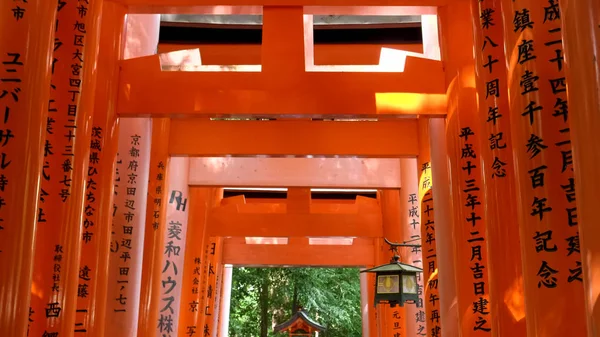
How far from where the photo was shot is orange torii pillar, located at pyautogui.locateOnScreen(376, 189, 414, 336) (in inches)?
351

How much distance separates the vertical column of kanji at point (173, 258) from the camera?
22.9 feet

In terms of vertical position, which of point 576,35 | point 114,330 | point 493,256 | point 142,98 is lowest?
point 114,330

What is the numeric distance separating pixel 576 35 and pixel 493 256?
65.4 inches

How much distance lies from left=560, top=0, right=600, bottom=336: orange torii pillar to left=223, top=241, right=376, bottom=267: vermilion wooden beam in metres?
9.81

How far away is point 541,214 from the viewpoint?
2.90m

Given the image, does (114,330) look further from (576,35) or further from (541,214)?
(576,35)

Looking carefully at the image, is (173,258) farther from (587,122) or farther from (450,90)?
(587,122)

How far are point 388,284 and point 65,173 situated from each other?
3.32 meters

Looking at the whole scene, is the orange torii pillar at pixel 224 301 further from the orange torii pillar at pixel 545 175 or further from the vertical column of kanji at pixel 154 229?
the orange torii pillar at pixel 545 175

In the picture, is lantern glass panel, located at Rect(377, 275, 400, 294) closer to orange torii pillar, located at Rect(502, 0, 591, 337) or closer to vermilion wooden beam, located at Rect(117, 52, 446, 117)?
vermilion wooden beam, located at Rect(117, 52, 446, 117)

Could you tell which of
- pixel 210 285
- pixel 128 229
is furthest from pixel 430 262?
pixel 210 285

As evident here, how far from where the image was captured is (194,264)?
9.21 meters

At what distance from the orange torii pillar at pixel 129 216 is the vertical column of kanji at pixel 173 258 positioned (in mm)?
1115

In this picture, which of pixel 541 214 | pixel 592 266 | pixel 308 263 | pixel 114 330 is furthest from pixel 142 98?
pixel 308 263
